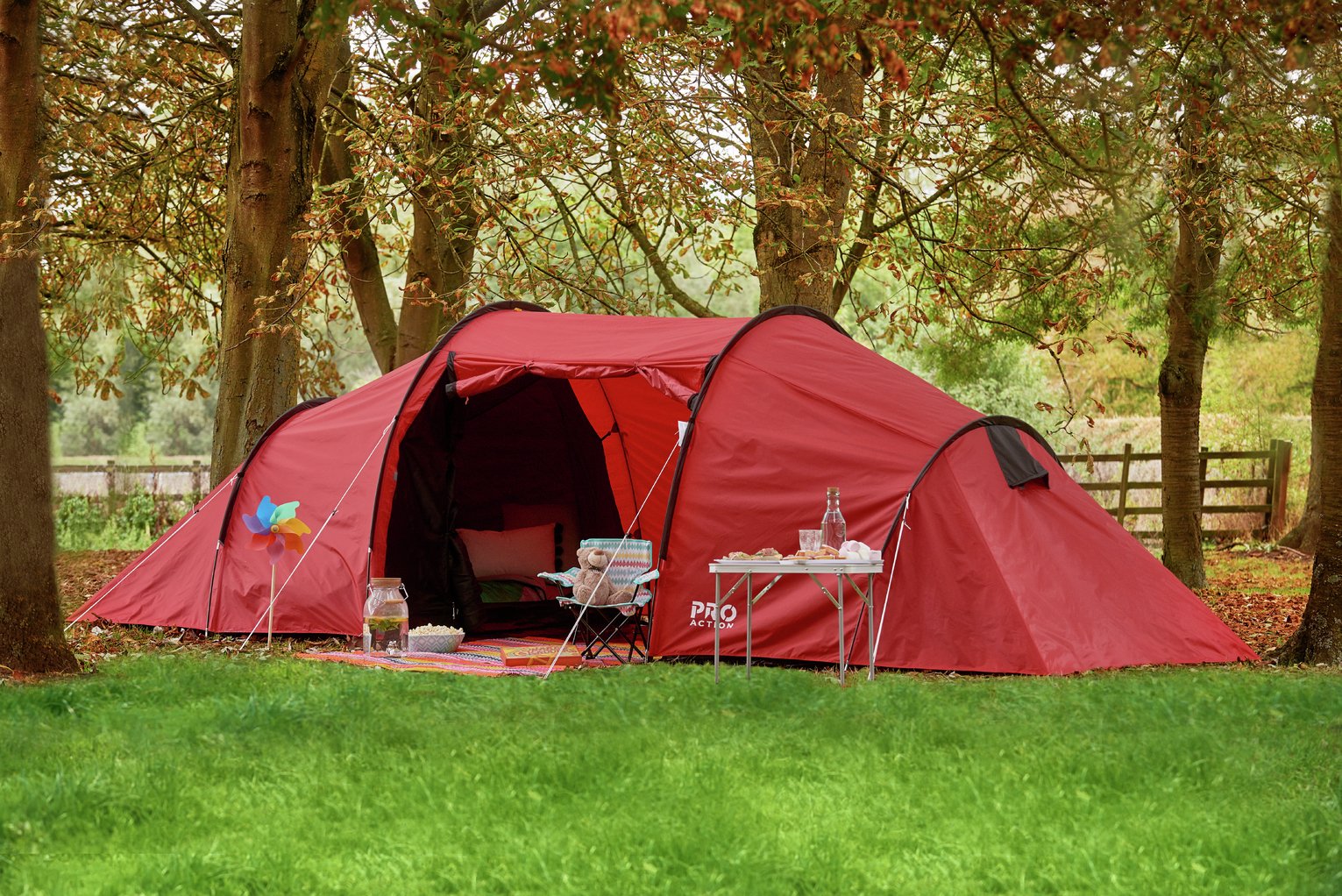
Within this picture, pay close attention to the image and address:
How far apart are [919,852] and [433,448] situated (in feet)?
17.3

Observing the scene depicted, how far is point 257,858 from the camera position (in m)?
3.53

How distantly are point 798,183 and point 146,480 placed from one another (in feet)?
36.5

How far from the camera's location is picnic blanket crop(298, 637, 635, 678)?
22.5 feet

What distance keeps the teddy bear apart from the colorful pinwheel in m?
1.53

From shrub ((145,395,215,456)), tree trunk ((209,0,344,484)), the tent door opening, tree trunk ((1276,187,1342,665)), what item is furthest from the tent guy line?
shrub ((145,395,215,456))

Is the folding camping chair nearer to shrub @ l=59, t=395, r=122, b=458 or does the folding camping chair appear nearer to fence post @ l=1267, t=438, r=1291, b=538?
fence post @ l=1267, t=438, r=1291, b=538

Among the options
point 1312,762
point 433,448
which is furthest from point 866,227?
point 1312,762

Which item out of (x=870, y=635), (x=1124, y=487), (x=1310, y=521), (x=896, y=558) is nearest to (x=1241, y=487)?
(x=1124, y=487)

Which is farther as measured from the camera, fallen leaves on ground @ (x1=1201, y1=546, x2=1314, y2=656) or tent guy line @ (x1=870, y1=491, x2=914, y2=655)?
fallen leaves on ground @ (x1=1201, y1=546, x2=1314, y2=656)

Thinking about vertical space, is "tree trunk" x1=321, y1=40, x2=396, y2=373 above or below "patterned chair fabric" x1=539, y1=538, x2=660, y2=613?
above

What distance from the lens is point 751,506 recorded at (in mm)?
7105

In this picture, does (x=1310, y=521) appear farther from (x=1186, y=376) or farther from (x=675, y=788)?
(x=675, y=788)

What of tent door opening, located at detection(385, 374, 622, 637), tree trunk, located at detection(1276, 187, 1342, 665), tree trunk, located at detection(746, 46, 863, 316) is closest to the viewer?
tree trunk, located at detection(1276, 187, 1342, 665)

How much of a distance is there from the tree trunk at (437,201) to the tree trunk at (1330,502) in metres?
4.58
